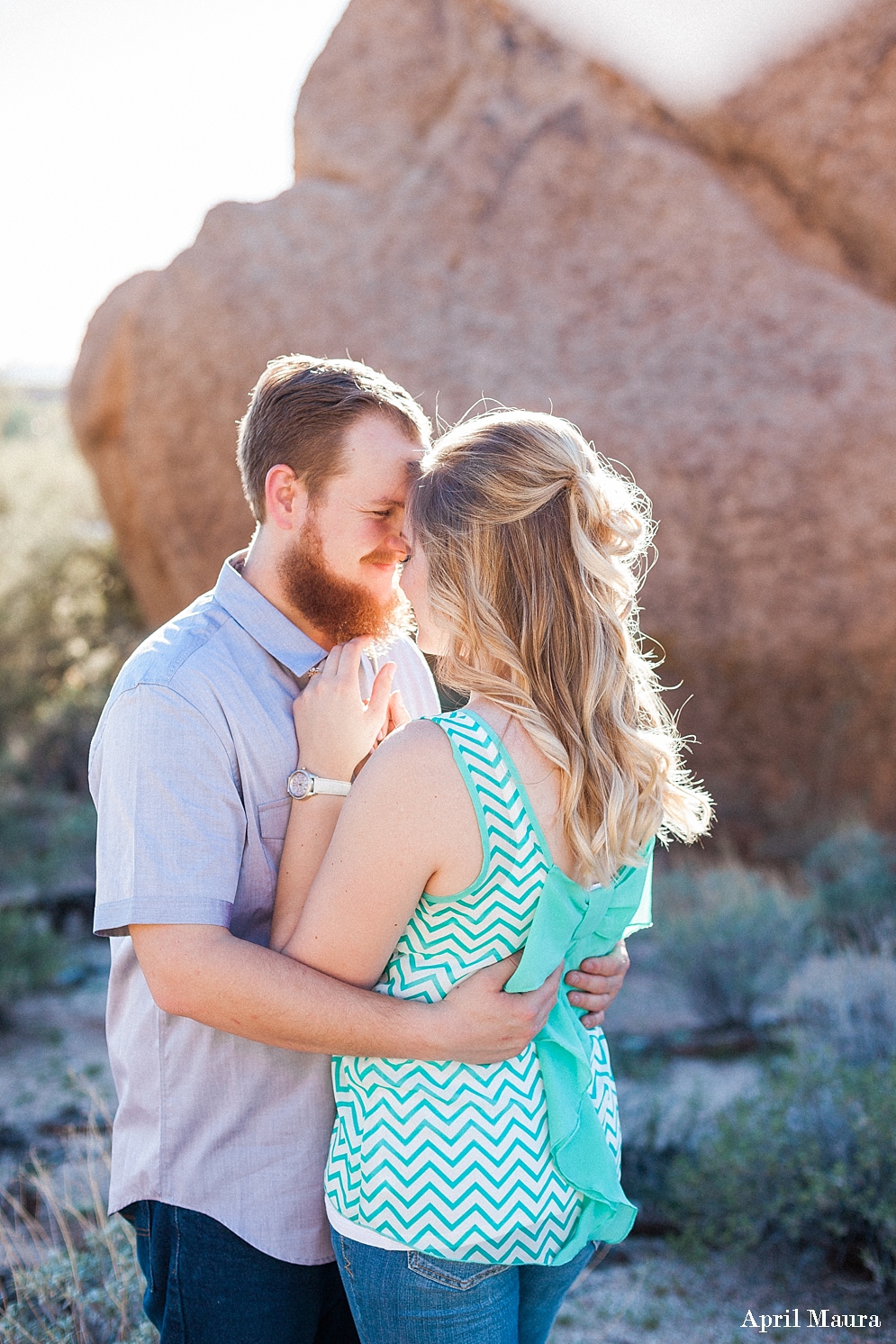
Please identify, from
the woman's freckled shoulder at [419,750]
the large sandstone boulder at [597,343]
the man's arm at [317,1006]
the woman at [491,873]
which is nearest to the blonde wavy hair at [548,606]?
the woman at [491,873]

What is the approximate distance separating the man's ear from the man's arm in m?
0.78

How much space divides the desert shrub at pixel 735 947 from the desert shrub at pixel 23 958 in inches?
123

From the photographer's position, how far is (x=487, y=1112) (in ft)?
4.87

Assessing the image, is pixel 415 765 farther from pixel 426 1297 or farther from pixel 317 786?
pixel 426 1297

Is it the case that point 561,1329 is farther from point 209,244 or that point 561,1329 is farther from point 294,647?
point 209,244

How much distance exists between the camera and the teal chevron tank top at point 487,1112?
1.43 m

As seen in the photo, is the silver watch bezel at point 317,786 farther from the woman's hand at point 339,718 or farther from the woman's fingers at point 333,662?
the woman's fingers at point 333,662

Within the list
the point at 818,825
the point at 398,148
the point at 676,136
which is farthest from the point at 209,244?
the point at 818,825

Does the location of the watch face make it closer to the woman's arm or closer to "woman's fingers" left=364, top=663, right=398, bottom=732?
the woman's arm

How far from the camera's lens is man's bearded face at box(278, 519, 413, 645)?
1953 mm

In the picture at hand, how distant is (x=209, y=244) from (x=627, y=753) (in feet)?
21.2

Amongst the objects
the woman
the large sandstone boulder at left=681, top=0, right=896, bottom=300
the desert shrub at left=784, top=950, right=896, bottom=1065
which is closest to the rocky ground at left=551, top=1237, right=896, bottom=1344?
the desert shrub at left=784, top=950, right=896, bottom=1065

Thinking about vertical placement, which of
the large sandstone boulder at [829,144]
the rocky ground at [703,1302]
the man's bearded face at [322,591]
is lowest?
the rocky ground at [703,1302]

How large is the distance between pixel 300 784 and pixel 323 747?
0.26 ft
